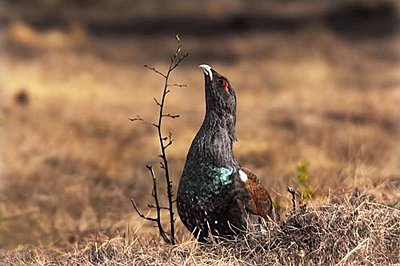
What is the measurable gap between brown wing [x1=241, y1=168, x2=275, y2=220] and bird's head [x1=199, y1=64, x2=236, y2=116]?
349 mm

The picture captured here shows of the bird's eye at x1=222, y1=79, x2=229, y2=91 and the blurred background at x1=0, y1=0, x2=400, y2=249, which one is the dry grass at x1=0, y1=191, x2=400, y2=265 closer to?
the bird's eye at x1=222, y1=79, x2=229, y2=91

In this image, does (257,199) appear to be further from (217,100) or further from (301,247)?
(217,100)

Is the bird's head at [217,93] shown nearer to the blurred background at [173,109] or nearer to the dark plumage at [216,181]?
the dark plumage at [216,181]

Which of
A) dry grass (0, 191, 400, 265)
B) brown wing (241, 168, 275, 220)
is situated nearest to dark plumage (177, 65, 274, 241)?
brown wing (241, 168, 275, 220)

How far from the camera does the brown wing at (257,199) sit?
5133mm

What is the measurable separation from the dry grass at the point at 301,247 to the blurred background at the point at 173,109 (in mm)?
886

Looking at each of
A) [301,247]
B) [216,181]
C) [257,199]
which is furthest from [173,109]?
[301,247]

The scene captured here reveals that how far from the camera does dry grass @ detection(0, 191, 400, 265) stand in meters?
4.83

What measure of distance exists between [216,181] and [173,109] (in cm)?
1044

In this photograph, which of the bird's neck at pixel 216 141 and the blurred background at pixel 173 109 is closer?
the bird's neck at pixel 216 141

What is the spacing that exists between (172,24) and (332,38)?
7.44 metres

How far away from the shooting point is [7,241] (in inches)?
270

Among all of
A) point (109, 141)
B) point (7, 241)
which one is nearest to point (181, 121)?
point (109, 141)

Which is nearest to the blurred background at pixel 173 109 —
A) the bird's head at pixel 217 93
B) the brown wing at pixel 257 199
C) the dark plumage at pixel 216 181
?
the brown wing at pixel 257 199
